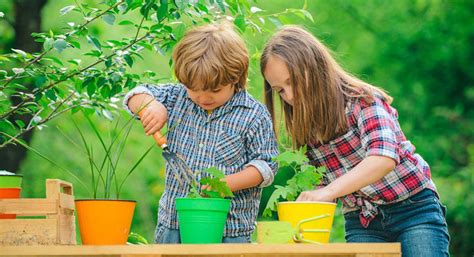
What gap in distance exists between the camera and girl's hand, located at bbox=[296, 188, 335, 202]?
212 centimetres

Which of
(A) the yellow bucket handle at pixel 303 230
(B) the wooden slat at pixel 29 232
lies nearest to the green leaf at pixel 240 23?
(A) the yellow bucket handle at pixel 303 230

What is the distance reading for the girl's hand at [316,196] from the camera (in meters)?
2.12

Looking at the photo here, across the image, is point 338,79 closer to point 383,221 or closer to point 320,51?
point 320,51

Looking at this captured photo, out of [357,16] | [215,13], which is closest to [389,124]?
[215,13]

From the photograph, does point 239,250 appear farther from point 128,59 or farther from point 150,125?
point 128,59

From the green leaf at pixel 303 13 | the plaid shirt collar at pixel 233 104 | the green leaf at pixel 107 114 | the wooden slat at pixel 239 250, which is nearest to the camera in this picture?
the wooden slat at pixel 239 250

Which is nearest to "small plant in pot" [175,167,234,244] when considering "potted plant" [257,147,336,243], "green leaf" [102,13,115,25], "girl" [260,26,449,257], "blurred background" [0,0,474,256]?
"potted plant" [257,147,336,243]

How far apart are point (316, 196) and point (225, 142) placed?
41 centimetres

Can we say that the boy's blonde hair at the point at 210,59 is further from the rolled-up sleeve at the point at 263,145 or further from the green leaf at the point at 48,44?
the green leaf at the point at 48,44

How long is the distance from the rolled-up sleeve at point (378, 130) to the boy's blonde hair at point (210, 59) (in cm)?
38

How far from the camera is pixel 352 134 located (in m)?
2.48

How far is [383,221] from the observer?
2506 millimetres

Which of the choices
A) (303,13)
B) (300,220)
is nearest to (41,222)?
(300,220)

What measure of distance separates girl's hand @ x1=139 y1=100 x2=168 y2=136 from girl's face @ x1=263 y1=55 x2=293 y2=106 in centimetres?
32
